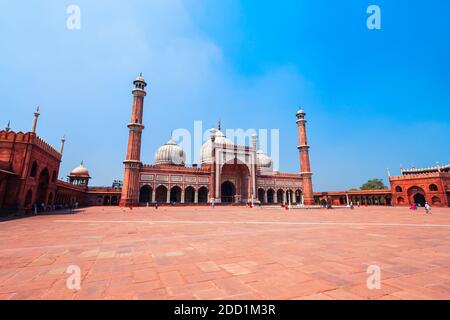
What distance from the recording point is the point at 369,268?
329 cm

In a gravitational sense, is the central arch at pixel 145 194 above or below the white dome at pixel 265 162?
below

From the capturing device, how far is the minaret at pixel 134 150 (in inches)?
1132

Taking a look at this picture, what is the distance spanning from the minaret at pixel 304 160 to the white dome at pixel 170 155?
22540 millimetres

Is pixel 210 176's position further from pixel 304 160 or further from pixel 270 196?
pixel 304 160

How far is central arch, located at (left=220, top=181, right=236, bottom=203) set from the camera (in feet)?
131

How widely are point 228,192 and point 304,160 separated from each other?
15.3 m

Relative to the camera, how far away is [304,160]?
4169cm

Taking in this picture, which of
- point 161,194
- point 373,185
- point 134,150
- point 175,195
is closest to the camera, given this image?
point 134,150

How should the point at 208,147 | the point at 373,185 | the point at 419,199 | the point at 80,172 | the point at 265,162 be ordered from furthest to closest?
1. the point at 373,185
2. the point at 265,162
3. the point at 208,147
4. the point at 80,172
5. the point at 419,199

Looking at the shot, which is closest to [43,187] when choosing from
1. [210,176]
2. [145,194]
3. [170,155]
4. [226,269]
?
[145,194]

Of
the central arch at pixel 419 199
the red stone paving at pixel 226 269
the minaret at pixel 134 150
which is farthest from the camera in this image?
the central arch at pixel 419 199

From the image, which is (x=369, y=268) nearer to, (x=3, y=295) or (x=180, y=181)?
(x=3, y=295)

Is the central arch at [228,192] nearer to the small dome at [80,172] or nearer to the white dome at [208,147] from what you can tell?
the white dome at [208,147]

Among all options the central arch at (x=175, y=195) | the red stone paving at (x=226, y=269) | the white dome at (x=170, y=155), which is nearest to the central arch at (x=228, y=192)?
the central arch at (x=175, y=195)
